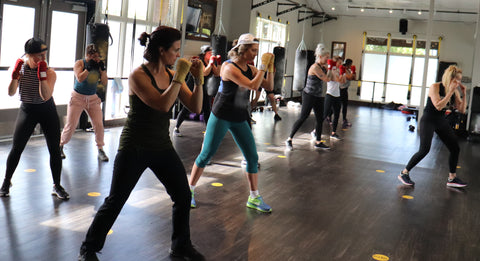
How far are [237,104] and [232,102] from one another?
44mm

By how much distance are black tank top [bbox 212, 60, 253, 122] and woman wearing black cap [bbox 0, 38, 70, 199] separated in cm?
125

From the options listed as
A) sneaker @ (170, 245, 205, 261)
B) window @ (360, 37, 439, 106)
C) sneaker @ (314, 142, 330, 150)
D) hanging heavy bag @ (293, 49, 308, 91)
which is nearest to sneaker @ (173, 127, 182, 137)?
sneaker @ (314, 142, 330, 150)

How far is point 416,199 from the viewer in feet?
16.7

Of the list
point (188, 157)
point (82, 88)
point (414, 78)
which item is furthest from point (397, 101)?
point (82, 88)

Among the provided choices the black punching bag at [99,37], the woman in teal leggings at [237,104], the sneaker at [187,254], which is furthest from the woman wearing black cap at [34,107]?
the black punching bag at [99,37]

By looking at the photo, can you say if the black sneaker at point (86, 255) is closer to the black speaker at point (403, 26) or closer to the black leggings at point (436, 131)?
the black leggings at point (436, 131)

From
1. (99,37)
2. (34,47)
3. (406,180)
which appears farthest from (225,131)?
(99,37)

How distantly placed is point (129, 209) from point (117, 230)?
0.51 meters

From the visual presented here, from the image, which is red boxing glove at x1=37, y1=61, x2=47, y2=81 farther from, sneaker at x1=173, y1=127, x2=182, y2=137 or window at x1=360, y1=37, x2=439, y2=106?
window at x1=360, y1=37, x2=439, y2=106

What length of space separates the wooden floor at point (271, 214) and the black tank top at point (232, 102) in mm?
771

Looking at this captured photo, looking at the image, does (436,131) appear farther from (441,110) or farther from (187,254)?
(187,254)

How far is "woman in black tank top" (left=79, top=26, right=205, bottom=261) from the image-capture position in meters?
2.63

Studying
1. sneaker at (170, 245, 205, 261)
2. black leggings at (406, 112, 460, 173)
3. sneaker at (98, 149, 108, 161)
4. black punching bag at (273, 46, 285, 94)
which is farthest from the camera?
black punching bag at (273, 46, 285, 94)

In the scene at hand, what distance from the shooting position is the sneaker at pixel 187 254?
3.09 m
